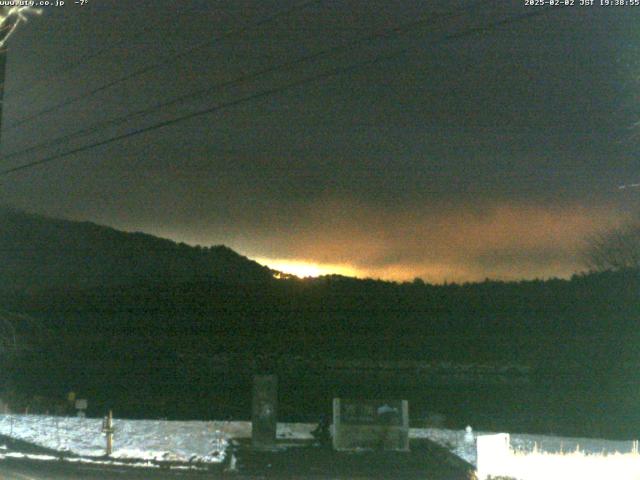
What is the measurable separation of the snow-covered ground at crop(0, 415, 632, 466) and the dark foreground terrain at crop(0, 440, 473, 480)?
1.14 metres

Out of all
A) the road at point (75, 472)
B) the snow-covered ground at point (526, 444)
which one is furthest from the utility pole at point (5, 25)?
the snow-covered ground at point (526, 444)

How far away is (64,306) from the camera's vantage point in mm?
83500

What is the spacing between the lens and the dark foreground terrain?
18.2m

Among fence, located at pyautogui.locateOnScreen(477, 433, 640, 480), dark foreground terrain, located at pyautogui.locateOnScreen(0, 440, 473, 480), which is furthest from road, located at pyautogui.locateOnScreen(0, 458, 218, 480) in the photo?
fence, located at pyautogui.locateOnScreen(477, 433, 640, 480)

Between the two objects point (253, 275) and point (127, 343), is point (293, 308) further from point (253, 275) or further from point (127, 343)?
point (253, 275)

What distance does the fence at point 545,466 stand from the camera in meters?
18.0

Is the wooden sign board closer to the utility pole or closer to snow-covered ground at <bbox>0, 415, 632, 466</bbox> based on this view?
snow-covered ground at <bbox>0, 415, 632, 466</bbox>

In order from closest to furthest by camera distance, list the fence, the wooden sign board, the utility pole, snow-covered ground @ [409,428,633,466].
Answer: the utility pole → the fence → the wooden sign board → snow-covered ground @ [409,428,633,466]

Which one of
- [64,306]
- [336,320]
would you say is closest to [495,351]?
[336,320]

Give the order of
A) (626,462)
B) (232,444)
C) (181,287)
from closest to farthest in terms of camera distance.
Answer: (626,462)
(232,444)
(181,287)

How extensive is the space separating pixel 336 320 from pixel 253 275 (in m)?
45.4

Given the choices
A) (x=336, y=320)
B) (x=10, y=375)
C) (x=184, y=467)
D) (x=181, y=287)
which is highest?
(x=181, y=287)

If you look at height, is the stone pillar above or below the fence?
above

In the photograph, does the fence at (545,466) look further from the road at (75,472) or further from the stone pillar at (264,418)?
the stone pillar at (264,418)
